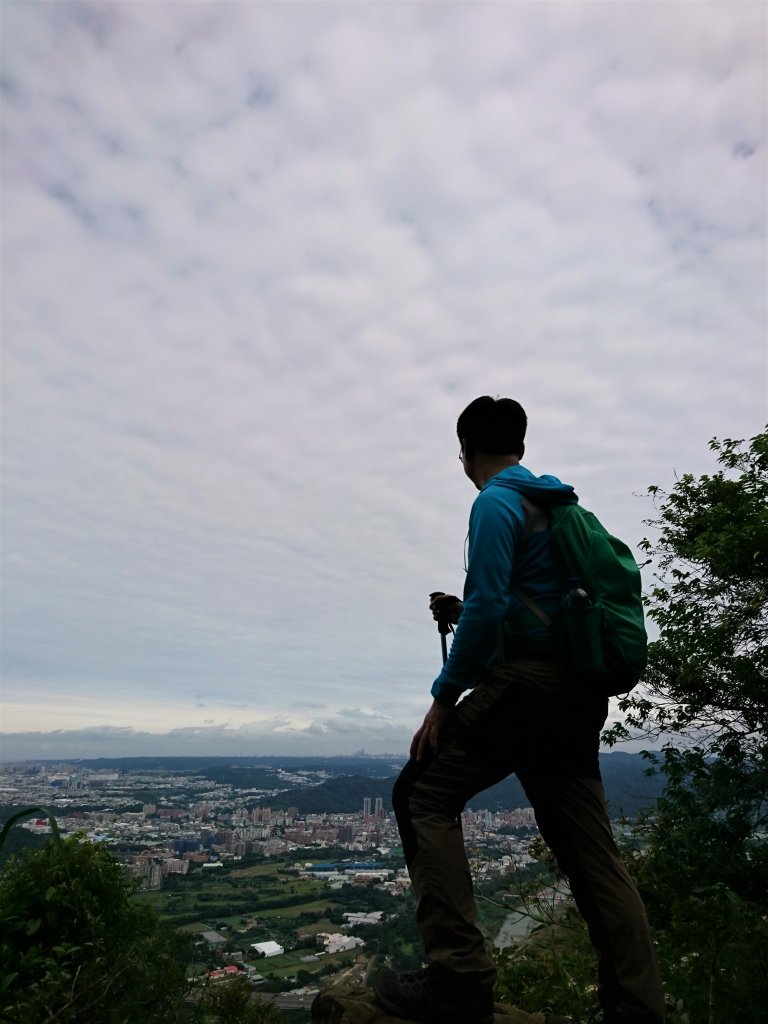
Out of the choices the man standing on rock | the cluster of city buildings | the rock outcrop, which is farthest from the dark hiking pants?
the cluster of city buildings

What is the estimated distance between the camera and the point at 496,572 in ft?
7.69

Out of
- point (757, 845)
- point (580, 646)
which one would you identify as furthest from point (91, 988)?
point (757, 845)

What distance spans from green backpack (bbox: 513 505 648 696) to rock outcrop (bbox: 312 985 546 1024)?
158cm

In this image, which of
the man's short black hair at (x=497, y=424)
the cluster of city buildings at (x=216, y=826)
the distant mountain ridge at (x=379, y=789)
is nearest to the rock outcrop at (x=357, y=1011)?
the distant mountain ridge at (x=379, y=789)

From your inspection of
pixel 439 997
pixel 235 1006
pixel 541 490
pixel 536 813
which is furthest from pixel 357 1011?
pixel 541 490

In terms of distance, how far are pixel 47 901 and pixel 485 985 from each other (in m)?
1.95

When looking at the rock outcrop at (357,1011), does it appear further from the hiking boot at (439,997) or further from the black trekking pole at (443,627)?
the black trekking pole at (443,627)

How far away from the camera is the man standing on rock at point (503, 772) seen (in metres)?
2.27

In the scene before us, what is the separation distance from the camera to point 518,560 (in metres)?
2.51

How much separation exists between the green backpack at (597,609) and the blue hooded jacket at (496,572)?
0.05 meters

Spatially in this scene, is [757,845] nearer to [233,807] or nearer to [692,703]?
[692,703]

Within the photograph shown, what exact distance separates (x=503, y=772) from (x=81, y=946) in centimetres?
202

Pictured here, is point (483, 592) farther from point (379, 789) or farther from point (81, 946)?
point (379, 789)

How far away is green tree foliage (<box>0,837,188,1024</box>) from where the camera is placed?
7.77 ft
